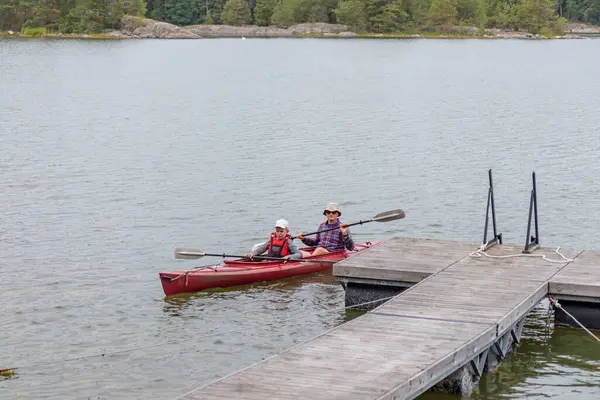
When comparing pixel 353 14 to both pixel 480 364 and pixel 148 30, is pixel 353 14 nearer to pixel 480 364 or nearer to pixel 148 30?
pixel 148 30

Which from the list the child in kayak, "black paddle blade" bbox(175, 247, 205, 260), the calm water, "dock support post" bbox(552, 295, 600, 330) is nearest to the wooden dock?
"dock support post" bbox(552, 295, 600, 330)

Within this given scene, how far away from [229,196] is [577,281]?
50.8 feet

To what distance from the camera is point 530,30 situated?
174m

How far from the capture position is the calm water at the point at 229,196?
16.7 metres

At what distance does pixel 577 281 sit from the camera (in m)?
17.0

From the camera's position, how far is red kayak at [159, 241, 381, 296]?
1977 cm

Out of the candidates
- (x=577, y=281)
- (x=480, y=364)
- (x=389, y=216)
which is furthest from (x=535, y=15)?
(x=480, y=364)

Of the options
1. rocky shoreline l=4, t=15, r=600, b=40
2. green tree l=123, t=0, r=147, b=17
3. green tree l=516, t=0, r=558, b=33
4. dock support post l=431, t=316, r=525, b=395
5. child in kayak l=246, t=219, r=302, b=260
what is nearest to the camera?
dock support post l=431, t=316, r=525, b=395

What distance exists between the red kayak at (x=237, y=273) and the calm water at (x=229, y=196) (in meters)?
0.23

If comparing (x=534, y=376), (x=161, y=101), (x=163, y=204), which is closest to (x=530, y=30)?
(x=161, y=101)

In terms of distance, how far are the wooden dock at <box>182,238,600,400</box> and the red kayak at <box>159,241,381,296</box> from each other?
1758 mm

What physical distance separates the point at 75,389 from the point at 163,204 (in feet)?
48.6

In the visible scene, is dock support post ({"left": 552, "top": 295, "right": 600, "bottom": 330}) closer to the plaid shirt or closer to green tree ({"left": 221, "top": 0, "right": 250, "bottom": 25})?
the plaid shirt

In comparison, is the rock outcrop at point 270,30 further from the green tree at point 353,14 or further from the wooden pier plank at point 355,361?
the wooden pier plank at point 355,361
